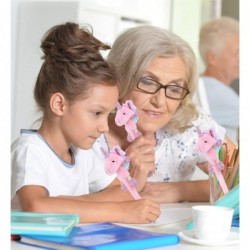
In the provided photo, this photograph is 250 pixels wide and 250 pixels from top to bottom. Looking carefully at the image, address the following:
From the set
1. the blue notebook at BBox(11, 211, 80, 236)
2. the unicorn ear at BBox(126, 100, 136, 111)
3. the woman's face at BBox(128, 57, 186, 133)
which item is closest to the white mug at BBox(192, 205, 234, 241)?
the blue notebook at BBox(11, 211, 80, 236)

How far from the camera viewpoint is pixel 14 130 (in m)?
4.33

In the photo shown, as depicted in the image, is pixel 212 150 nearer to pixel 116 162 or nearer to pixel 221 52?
pixel 116 162

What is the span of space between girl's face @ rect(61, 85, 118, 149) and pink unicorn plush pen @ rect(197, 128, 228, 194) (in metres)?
0.27

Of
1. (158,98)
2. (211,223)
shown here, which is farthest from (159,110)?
(211,223)

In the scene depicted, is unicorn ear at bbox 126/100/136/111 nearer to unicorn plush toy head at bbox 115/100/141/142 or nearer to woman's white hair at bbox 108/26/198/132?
unicorn plush toy head at bbox 115/100/141/142

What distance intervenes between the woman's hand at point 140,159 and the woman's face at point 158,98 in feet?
0.21

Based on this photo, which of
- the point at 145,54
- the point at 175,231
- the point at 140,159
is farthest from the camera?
the point at 145,54

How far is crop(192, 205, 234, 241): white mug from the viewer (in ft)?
3.60

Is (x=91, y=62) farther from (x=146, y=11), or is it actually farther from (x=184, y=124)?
(x=146, y=11)

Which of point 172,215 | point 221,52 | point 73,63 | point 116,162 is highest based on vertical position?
point 221,52

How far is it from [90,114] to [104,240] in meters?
0.56

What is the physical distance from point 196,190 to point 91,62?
467mm

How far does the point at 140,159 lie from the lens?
5.74ft
